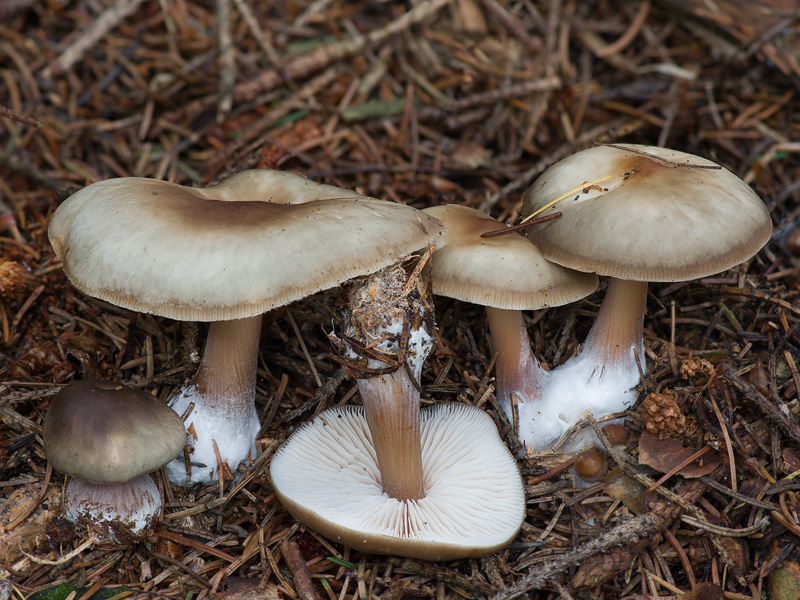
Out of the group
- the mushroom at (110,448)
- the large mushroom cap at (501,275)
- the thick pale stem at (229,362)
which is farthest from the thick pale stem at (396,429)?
the mushroom at (110,448)

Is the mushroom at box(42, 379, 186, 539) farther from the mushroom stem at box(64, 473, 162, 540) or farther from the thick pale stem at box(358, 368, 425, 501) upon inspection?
the thick pale stem at box(358, 368, 425, 501)

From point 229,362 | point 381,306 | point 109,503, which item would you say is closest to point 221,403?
point 229,362

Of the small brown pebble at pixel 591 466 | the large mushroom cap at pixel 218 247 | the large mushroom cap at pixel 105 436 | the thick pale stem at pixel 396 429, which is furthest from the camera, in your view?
the small brown pebble at pixel 591 466

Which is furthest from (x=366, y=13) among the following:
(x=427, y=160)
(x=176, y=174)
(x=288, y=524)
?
(x=288, y=524)

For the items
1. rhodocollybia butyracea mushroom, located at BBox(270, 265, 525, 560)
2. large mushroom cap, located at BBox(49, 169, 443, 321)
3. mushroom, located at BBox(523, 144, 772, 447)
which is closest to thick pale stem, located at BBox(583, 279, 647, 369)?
mushroom, located at BBox(523, 144, 772, 447)

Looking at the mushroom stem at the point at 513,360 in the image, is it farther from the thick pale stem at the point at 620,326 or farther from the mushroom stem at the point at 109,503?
the mushroom stem at the point at 109,503

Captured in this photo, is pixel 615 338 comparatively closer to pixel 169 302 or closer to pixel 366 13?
pixel 169 302


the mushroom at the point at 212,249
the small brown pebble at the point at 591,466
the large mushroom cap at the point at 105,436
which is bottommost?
the small brown pebble at the point at 591,466
